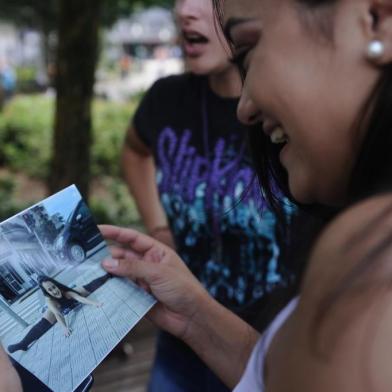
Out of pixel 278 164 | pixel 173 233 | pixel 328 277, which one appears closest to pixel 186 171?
pixel 173 233

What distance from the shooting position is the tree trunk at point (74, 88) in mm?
3383

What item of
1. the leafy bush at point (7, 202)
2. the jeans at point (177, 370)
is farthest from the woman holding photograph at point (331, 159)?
the leafy bush at point (7, 202)

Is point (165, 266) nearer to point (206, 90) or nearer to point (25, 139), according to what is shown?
point (206, 90)

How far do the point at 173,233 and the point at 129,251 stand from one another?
0.52 m

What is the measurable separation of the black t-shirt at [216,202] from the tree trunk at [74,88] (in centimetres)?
174

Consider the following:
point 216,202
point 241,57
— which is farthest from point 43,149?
point 241,57

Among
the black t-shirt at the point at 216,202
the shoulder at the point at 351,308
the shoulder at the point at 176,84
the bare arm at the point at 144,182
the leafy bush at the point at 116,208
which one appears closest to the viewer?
the shoulder at the point at 351,308

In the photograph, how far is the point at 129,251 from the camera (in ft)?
4.58

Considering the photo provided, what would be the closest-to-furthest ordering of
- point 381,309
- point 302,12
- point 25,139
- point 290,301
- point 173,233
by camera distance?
point 381,309, point 302,12, point 290,301, point 173,233, point 25,139

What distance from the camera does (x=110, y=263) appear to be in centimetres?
126

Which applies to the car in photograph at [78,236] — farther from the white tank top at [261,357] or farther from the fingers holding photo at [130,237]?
the white tank top at [261,357]

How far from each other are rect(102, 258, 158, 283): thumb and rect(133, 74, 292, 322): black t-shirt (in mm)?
451

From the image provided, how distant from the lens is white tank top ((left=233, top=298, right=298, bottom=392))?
2.69 ft

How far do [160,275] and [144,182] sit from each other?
1.02 metres
